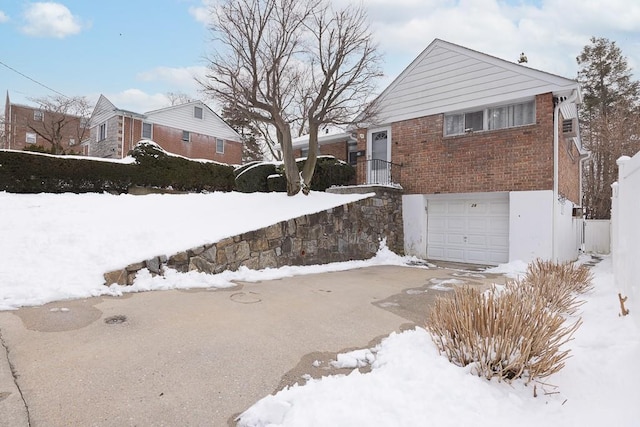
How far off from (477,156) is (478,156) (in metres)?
0.03

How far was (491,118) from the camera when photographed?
1051cm

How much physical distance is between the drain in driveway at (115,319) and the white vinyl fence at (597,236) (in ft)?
64.0

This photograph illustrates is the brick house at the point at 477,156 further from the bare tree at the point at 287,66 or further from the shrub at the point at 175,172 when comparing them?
the shrub at the point at 175,172

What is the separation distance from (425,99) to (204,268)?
9.32m

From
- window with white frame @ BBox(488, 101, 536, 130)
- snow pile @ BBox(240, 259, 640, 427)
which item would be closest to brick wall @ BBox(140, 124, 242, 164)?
window with white frame @ BBox(488, 101, 536, 130)

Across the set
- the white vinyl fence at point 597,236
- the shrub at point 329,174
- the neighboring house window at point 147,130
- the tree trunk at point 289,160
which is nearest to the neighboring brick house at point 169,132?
the neighboring house window at point 147,130

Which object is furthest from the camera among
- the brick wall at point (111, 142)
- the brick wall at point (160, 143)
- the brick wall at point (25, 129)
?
the brick wall at point (25, 129)

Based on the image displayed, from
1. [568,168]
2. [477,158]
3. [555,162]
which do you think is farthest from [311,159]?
[568,168]

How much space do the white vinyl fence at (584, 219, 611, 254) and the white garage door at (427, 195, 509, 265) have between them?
933 cm

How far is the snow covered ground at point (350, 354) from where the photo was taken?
7.18ft

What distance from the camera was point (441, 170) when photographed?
1123cm

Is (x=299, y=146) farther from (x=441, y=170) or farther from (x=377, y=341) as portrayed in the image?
(x=377, y=341)

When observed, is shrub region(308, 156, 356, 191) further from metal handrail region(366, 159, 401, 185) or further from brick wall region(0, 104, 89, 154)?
brick wall region(0, 104, 89, 154)

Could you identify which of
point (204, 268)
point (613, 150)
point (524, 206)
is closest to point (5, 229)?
point (204, 268)
